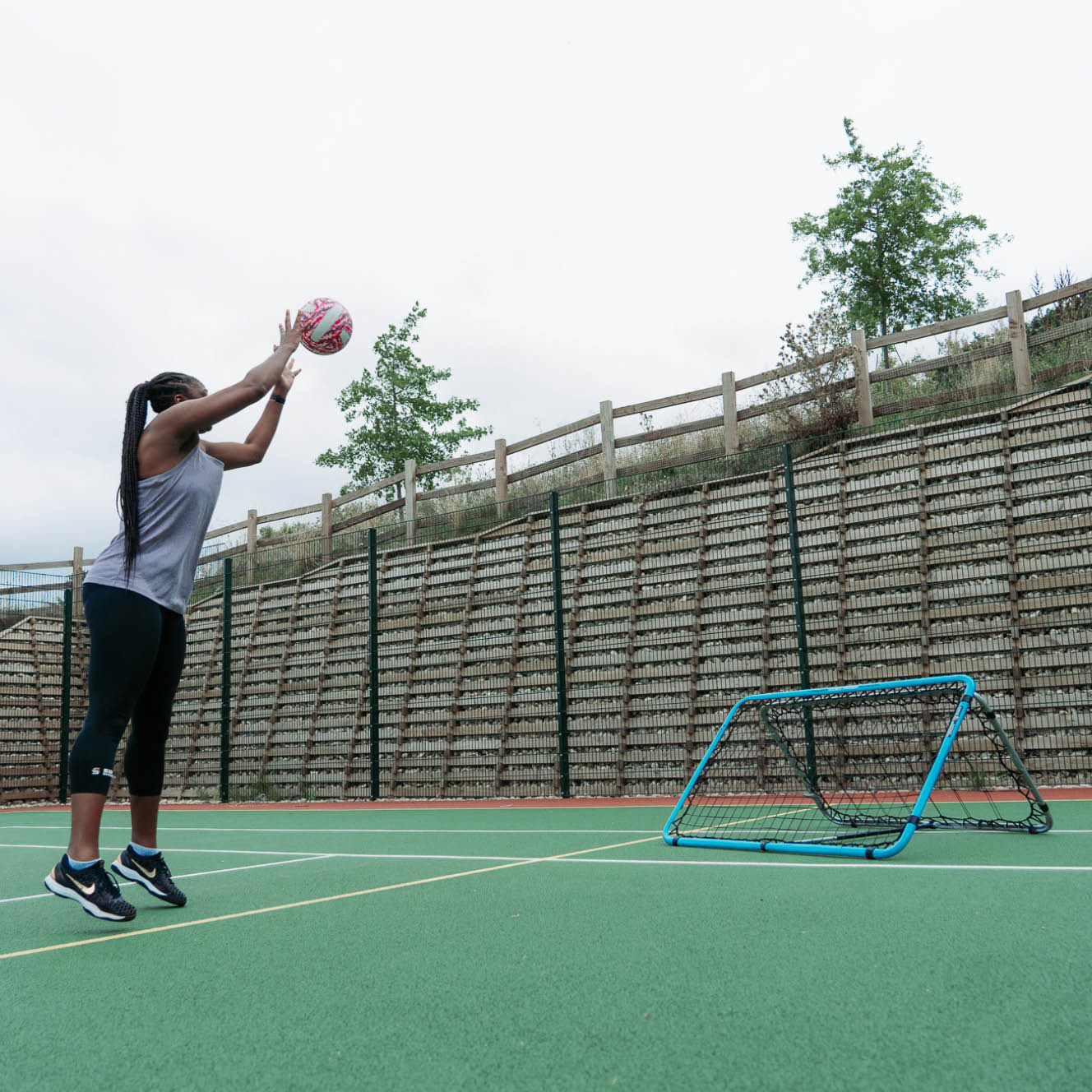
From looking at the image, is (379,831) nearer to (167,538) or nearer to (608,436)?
(167,538)

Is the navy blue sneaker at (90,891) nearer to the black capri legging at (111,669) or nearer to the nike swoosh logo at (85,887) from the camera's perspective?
the nike swoosh logo at (85,887)

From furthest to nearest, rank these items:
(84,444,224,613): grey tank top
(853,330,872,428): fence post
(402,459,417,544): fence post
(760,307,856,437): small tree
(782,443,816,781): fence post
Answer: (402,459,417,544): fence post
(760,307,856,437): small tree
(853,330,872,428): fence post
(782,443,816,781): fence post
(84,444,224,613): grey tank top

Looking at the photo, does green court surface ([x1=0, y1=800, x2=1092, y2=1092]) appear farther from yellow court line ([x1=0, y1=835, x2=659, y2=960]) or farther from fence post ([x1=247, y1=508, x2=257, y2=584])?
fence post ([x1=247, y1=508, x2=257, y2=584])

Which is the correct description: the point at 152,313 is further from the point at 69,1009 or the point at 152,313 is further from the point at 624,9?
the point at 69,1009

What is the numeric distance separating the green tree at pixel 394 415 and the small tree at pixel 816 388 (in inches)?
391

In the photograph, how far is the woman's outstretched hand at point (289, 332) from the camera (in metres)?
2.79

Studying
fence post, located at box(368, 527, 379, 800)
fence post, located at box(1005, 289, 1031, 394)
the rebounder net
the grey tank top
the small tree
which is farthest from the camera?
fence post, located at box(368, 527, 379, 800)

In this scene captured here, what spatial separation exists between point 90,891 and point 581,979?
1382 mm

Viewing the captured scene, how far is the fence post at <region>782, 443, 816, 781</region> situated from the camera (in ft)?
21.9

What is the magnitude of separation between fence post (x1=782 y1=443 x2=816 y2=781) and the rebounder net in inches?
1.0

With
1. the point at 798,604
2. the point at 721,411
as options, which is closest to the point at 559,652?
the point at 798,604

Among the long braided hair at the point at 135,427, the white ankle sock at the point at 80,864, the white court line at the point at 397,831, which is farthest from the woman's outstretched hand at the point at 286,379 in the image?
the white court line at the point at 397,831

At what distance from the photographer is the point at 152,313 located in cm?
735

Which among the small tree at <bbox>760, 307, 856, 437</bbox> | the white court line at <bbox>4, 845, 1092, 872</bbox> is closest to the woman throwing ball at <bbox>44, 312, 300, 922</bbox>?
the white court line at <bbox>4, 845, 1092, 872</bbox>
